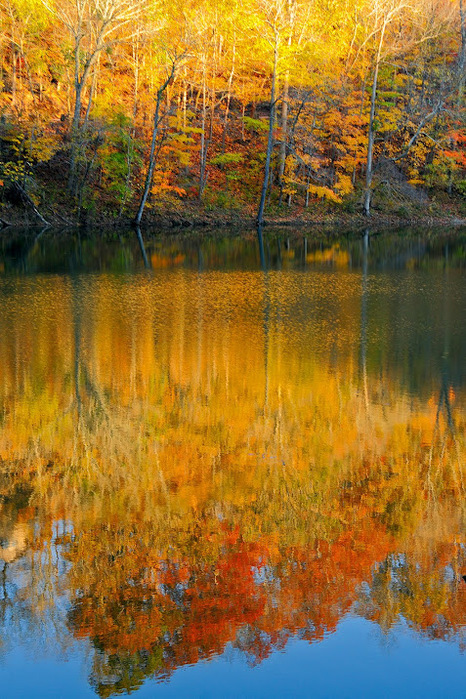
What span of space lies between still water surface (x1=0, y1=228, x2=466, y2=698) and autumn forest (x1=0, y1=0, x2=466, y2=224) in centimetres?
2445

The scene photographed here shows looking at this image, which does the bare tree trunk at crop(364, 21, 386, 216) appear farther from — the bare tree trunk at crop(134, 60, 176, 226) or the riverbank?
the bare tree trunk at crop(134, 60, 176, 226)

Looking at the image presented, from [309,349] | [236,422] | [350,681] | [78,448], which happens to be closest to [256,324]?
[309,349]

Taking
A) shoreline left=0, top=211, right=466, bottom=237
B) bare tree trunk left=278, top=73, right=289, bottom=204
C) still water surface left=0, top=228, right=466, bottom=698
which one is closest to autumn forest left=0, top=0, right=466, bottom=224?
bare tree trunk left=278, top=73, right=289, bottom=204

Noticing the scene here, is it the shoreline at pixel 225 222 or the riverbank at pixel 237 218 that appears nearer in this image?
the shoreline at pixel 225 222

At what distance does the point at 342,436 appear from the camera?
903cm

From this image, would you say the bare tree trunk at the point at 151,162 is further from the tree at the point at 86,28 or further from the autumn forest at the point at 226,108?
the tree at the point at 86,28

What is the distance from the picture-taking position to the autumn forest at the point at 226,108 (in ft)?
123

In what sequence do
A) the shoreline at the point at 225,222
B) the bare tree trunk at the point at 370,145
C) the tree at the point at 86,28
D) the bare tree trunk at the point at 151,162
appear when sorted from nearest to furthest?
the tree at the point at 86,28
the shoreline at the point at 225,222
the bare tree trunk at the point at 151,162
the bare tree trunk at the point at 370,145

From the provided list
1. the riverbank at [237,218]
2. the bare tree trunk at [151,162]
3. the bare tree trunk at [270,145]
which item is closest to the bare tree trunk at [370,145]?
the riverbank at [237,218]

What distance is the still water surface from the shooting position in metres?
4.99

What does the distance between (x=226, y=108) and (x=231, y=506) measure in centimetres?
4486

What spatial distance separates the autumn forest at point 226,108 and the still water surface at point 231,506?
2445 centimetres

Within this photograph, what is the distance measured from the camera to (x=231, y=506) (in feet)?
23.5

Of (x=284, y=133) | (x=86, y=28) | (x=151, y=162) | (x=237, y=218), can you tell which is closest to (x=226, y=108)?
(x=284, y=133)
